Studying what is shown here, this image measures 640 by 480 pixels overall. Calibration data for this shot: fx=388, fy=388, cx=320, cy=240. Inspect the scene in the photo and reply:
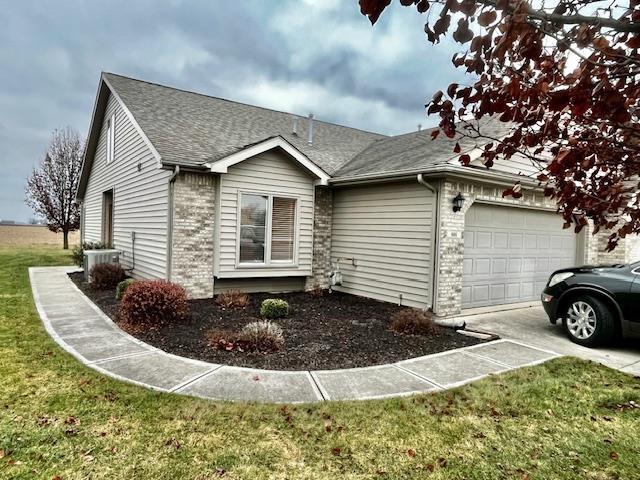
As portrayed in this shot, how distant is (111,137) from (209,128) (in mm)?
4608

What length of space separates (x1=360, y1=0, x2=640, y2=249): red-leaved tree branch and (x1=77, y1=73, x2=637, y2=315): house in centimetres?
532

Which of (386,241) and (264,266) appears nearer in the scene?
(386,241)

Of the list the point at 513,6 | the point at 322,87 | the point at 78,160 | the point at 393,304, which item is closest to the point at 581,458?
the point at 513,6

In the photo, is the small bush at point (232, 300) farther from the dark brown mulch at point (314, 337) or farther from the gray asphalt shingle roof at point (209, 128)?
the gray asphalt shingle roof at point (209, 128)

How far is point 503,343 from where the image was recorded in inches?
258

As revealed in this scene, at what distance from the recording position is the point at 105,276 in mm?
10570

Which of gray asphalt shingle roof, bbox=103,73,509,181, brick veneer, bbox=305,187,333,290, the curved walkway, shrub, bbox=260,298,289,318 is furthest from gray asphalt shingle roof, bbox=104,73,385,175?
the curved walkway

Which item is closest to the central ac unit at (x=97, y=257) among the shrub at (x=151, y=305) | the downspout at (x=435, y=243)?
the shrub at (x=151, y=305)

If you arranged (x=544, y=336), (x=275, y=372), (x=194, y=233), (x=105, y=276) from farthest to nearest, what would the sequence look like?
(x=105, y=276)
(x=194, y=233)
(x=544, y=336)
(x=275, y=372)

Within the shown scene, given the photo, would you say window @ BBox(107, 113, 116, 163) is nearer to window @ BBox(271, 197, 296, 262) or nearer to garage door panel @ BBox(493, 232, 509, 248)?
window @ BBox(271, 197, 296, 262)

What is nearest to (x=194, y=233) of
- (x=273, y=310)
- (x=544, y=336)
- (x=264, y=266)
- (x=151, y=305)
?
(x=264, y=266)

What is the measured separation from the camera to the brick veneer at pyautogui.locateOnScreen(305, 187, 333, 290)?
429 inches

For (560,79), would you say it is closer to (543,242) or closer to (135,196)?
(543,242)

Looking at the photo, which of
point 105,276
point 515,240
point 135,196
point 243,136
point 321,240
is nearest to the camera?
point 515,240
